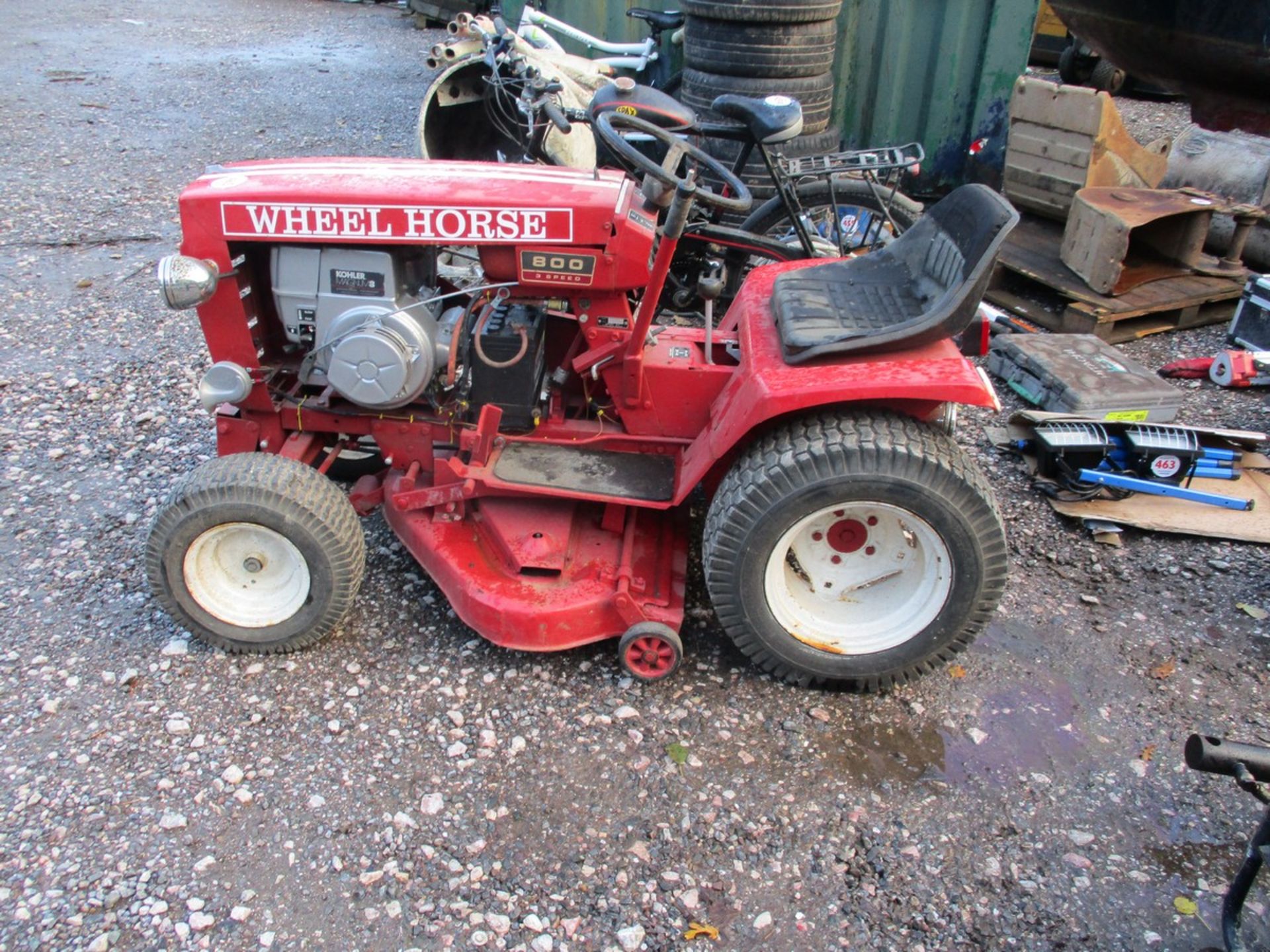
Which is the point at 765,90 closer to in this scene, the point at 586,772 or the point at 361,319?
the point at 361,319

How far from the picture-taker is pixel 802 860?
7.35 feet

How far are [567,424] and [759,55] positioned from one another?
3721mm

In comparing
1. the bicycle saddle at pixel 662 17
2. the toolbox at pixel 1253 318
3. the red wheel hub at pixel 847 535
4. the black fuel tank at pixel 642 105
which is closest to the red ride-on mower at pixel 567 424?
the red wheel hub at pixel 847 535

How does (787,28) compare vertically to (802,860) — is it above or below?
above

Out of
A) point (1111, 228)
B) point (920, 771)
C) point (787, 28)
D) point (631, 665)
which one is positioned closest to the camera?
point (920, 771)

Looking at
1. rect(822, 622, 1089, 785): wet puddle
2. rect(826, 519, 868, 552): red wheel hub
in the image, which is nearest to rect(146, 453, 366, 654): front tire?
rect(826, 519, 868, 552): red wheel hub

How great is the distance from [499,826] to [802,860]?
2.36 feet

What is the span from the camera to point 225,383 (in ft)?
8.93

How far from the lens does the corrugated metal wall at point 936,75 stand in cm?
646

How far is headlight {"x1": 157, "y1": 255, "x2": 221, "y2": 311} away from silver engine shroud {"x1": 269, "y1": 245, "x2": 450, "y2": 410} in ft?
0.64

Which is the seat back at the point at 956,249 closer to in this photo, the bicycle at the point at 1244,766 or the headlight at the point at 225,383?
the bicycle at the point at 1244,766

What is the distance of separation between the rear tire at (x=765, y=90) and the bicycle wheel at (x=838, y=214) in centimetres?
112

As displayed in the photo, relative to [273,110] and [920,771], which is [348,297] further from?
[273,110]

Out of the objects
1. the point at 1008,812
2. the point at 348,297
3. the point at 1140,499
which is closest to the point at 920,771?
the point at 1008,812
